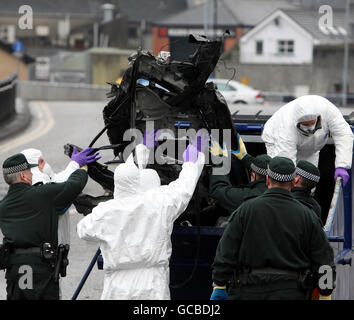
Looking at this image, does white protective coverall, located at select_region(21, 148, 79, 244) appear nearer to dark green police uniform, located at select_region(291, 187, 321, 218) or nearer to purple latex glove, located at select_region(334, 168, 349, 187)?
dark green police uniform, located at select_region(291, 187, 321, 218)

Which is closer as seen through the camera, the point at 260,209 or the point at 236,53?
the point at 260,209

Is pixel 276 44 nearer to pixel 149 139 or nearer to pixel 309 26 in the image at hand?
pixel 309 26

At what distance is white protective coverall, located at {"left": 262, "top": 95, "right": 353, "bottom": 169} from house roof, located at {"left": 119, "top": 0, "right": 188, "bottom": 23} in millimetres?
91396

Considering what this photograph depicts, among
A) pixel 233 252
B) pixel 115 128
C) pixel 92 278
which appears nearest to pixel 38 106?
pixel 92 278

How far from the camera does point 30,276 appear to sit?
20.8ft

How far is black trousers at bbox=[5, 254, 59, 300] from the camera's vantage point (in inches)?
250

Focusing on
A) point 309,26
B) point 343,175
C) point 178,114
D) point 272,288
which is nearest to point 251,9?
point 309,26

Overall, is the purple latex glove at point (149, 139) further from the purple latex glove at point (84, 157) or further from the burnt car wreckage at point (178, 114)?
the purple latex glove at point (84, 157)

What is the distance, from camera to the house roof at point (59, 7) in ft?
315

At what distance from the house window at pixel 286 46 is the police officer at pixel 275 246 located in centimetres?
7585

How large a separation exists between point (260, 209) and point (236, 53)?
244 feet
